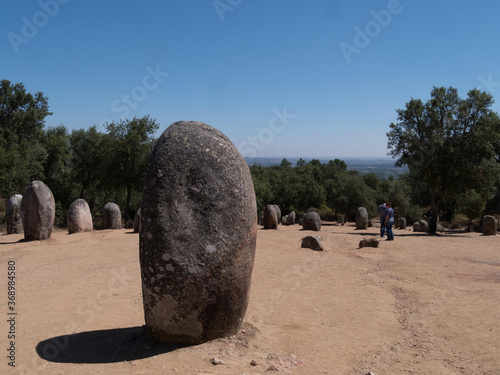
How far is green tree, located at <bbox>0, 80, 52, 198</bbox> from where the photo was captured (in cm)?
2817

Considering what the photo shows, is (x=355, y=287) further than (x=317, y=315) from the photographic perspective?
Yes

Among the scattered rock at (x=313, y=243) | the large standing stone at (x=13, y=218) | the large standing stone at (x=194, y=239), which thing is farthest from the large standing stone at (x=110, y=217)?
the large standing stone at (x=194, y=239)

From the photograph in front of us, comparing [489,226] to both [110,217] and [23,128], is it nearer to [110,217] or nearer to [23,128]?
[110,217]

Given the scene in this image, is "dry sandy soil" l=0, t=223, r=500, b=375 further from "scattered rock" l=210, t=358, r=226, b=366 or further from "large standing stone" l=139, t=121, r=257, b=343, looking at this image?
"large standing stone" l=139, t=121, r=257, b=343

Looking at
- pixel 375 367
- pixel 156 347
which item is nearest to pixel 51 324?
pixel 156 347

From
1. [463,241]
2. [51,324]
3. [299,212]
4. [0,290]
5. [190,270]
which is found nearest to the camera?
[190,270]

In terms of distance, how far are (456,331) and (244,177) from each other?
4615mm

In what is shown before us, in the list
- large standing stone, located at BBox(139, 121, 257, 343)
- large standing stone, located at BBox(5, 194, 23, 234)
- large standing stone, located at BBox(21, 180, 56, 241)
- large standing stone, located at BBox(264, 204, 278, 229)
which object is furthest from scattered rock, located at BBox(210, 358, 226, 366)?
large standing stone, located at BBox(5, 194, 23, 234)

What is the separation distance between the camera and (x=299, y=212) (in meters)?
43.4

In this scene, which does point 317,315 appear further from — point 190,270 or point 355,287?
point 190,270

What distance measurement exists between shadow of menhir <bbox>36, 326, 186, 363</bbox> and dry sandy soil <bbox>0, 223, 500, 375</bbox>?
0.06 feet

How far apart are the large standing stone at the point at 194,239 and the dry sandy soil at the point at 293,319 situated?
400 millimetres

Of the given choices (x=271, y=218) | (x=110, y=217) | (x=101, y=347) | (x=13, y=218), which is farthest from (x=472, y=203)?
(x=13, y=218)

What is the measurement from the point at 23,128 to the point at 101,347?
102 feet
